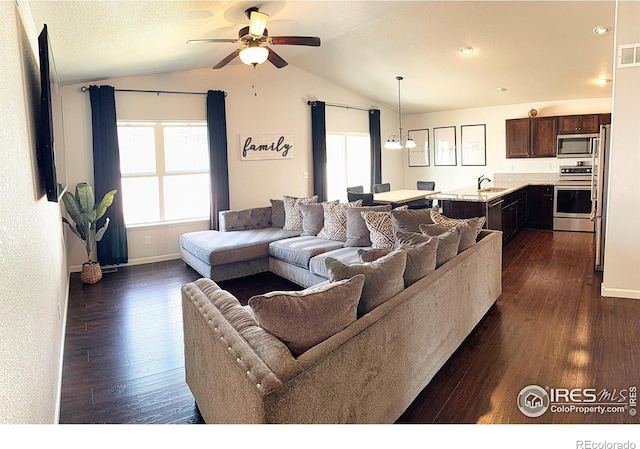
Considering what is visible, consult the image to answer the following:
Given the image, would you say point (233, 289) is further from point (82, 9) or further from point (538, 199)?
point (538, 199)

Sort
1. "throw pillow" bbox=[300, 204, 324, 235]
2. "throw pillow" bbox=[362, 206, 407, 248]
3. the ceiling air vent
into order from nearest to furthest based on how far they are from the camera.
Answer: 1. the ceiling air vent
2. "throw pillow" bbox=[362, 206, 407, 248]
3. "throw pillow" bbox=[300, 204, 324, 235]

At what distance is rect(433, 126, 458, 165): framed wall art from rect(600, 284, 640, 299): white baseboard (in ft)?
19.1

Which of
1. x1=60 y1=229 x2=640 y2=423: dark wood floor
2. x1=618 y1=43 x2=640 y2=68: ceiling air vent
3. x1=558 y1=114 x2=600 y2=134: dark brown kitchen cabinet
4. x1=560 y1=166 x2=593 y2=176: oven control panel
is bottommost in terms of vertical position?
x1=60 y1=229 x2=640 y2=423: dark wood floor

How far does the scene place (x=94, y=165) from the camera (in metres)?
5.98

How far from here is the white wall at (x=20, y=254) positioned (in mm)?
1321

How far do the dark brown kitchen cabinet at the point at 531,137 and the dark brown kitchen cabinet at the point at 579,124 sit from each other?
0.12 meters

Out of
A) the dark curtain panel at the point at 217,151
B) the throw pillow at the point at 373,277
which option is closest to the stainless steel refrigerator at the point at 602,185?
the throw pillow at the point at 373,277

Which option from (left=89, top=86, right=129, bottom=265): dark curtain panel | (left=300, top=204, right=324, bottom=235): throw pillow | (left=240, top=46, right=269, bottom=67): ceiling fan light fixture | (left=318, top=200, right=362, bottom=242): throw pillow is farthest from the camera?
(left=89, top=86, right=129, bottom=265): dark curtain panel

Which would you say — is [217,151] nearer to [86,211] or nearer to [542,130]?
[86,211]

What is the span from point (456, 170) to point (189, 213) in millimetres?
6030

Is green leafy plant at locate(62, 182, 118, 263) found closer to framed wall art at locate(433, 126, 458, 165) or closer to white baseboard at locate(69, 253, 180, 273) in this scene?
white baseboard at locate(69, 253, 180, 273)

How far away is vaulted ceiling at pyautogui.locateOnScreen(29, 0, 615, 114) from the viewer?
12.5ft
